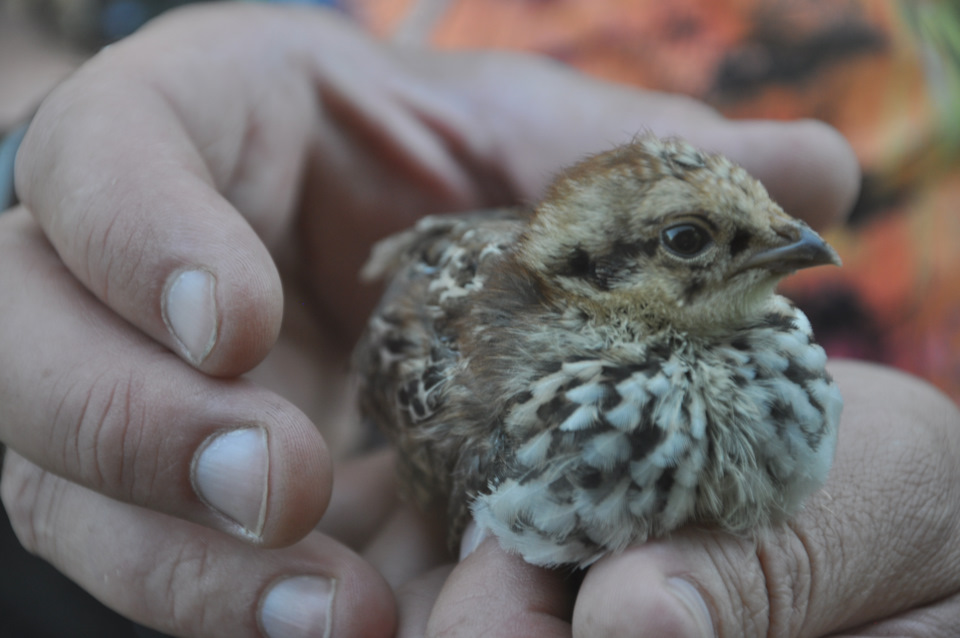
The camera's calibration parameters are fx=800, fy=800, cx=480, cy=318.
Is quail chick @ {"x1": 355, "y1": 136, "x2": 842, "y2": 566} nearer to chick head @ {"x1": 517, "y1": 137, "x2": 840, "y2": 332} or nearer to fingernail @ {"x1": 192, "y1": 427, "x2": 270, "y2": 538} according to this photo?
chick head @ {"x1": 517, "y1": 137, "x2": 840, "y2": 332}

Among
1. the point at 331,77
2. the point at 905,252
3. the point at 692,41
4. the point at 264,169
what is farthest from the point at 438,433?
the point at 692,41

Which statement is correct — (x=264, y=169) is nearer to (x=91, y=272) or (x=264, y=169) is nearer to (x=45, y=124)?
(x=45, y=124)

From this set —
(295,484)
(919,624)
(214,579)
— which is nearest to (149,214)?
(295,484)

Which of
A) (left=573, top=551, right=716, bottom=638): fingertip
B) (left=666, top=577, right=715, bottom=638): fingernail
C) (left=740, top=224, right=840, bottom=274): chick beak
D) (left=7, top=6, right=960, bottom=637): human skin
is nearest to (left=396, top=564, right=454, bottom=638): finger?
(left=7, top=6, right=960, bottom=637): human skin

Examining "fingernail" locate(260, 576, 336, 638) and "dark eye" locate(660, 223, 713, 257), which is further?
"fingernail" locate(260, 576, 336, 638)

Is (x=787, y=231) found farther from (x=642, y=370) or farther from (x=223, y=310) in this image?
(x=223, y=310)

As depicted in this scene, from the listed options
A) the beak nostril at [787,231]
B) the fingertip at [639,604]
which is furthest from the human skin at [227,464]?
the beak nostril at [787,231]
